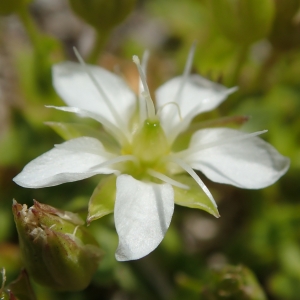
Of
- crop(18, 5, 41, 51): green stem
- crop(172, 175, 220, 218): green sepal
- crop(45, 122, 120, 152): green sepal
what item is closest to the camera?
crop(172, 175, 220, 218): green sepal

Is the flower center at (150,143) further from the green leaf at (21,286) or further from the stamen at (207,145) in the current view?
the green leaf at (21,286)

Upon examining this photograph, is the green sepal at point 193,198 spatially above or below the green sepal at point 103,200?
below

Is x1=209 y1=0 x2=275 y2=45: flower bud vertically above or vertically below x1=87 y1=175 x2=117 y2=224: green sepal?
above

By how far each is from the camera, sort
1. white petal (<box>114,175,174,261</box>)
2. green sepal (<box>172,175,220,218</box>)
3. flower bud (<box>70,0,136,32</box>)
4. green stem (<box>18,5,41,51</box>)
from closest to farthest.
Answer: white petal (<box>114,175,174,261</box>)
green sepal (<box>172,175,220,218</box>)
flower bud (<box>70,0,136,32</box>)
green stem (<box>18,5,41,51</box>)

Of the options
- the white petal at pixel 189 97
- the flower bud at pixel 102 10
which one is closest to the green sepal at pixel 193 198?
the white petal at pixel 189 97

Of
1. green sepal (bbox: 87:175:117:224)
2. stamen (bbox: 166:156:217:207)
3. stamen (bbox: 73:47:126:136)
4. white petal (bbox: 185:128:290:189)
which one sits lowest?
white petal (bbox: 185:128:290:189)

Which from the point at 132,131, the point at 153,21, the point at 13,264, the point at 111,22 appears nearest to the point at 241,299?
the point at 132,131

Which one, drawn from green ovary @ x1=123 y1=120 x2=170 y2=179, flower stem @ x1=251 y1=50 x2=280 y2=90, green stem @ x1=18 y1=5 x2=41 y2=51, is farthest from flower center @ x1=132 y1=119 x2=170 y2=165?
flower stem @ x1=251 y1=50 x2=280 y2=90

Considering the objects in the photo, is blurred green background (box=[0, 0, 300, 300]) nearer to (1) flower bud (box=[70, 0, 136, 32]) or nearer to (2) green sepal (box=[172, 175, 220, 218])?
(1) flower bud (box=[70, 0, 136, 32])

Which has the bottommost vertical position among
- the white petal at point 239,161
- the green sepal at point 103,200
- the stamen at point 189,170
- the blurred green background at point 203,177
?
the blurred green background at point 203,177
